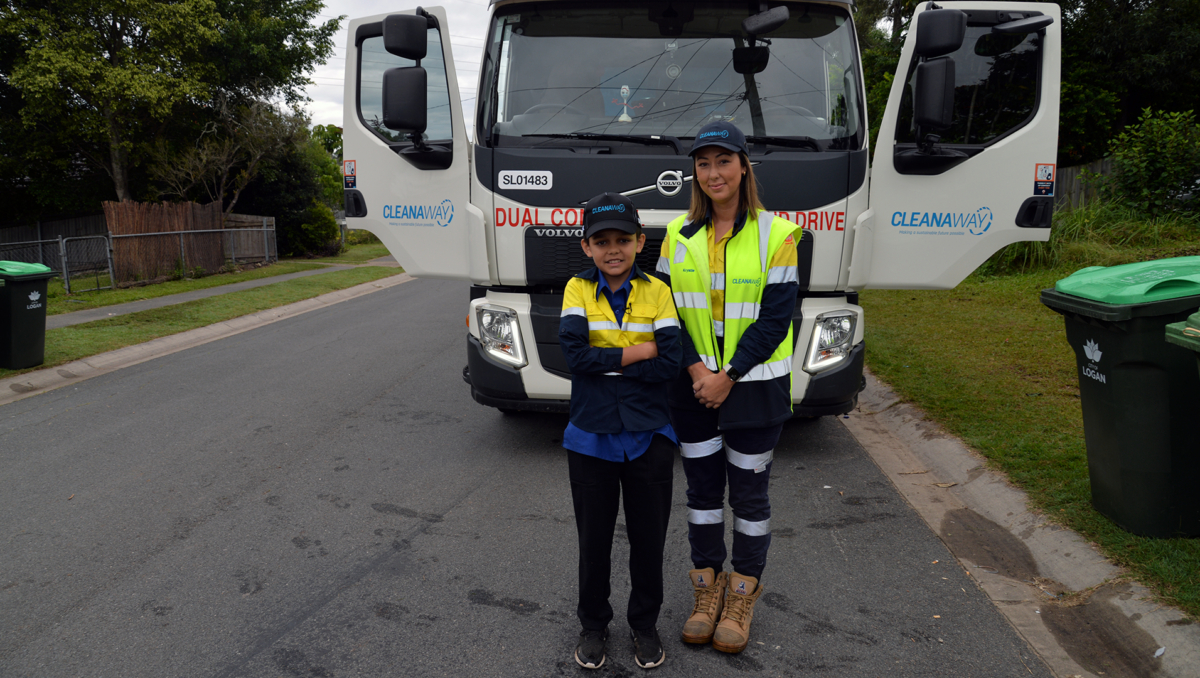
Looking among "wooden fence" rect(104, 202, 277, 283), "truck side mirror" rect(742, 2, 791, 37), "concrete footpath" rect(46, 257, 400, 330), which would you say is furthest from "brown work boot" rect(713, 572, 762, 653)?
"wooden fence" rect(104, 202, 277, 283)

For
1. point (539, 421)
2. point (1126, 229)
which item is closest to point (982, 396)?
point (539, 421)

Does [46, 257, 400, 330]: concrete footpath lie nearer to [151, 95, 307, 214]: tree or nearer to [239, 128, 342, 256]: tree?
[151, 95, 307, 214]: tree

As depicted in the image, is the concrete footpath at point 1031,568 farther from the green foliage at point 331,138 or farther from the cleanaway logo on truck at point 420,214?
the green foliage at point 331,138

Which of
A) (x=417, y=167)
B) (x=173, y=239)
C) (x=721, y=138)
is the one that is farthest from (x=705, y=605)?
(x=173, y=239)

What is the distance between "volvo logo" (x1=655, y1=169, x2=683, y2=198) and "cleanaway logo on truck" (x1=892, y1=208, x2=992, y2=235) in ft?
3.99

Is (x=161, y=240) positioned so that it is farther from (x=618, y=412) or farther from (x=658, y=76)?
(x=618, y=412)

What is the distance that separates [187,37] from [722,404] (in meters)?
20.7

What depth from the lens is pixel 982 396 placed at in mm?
6070

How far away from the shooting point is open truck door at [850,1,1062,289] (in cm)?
436

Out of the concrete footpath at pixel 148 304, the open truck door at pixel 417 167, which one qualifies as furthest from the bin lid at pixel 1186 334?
the concrete footpath at pixel 148 304

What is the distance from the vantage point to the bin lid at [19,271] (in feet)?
24.8

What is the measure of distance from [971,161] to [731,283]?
2.36 metres

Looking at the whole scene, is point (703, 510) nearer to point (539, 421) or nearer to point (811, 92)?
point (811, 92)

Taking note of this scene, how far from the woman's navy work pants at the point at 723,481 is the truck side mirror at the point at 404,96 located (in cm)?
241
